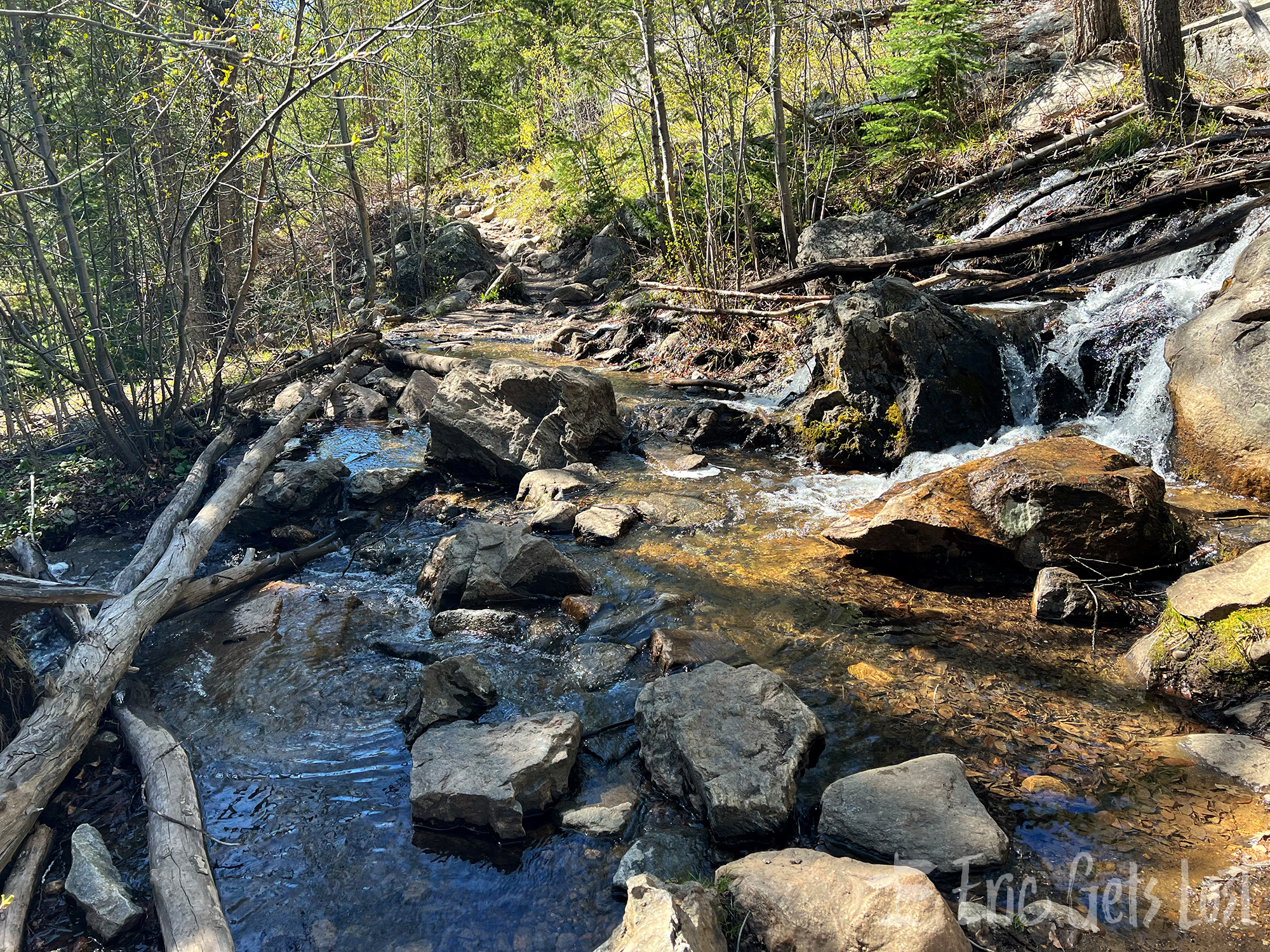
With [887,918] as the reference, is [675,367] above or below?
above

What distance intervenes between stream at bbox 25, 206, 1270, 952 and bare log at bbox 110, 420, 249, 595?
1.62 ft

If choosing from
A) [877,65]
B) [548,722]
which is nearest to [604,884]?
[548,722]

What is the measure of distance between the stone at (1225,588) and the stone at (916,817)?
1.77m

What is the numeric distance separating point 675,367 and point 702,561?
5945mm

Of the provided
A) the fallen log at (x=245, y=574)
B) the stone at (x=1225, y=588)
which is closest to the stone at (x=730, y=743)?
the stone at (x=1225, y=588)

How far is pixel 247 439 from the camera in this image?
9.13 metres

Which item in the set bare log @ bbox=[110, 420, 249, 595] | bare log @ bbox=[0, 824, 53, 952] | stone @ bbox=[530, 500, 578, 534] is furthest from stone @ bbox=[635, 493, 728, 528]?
bare log @ bbox=[0, 824, 53, 952]

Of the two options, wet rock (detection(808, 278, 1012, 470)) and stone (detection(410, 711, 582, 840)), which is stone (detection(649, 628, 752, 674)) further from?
wet rock (detection(808, 278, 1012, 470))

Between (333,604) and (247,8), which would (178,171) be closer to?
(247,8)

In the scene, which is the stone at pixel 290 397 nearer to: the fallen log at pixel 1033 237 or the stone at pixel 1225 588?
the fallen log at pixel 1033 237

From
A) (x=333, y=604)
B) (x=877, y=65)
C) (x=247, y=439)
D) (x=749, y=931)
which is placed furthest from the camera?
(x=877, y=65)

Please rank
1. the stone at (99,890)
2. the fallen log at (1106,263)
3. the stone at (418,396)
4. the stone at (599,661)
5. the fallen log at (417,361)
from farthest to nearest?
the fallen log at (417,361)
the stone at (418,396)
the fallen log at (1106,263)
the stone at (599,661)
the stone at (99,890)

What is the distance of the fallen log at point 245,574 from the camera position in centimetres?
570

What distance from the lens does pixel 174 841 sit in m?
3.46
